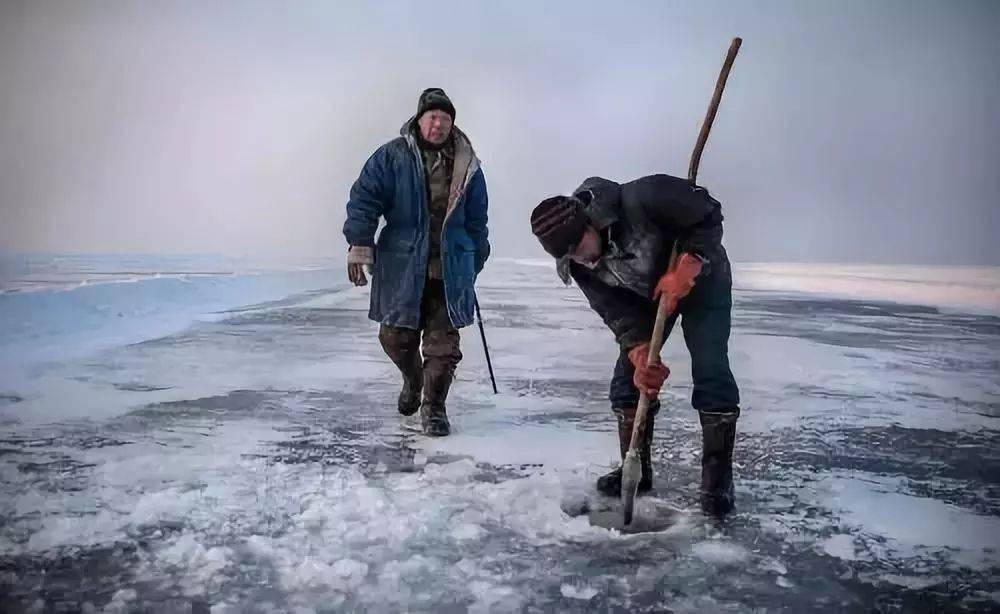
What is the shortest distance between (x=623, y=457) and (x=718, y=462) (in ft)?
0.76

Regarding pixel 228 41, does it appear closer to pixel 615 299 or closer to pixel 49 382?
pixel 49 382

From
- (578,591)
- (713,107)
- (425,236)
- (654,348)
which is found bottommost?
(578,591)

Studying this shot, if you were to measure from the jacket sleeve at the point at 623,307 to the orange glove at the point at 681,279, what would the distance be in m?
0.14

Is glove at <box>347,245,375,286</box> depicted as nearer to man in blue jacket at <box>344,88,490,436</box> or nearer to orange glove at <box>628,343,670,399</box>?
man in blue jacket at <box>344,88,490,436</box>

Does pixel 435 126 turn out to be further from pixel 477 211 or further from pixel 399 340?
pixel 399 340

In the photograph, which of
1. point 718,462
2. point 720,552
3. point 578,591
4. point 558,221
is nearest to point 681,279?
point 558,221

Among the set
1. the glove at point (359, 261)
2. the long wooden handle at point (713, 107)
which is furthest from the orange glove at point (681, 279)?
the glove at point (359, 261)

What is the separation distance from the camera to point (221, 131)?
10.5 feet

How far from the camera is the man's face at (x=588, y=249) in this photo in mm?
1547

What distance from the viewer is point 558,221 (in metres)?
1.49

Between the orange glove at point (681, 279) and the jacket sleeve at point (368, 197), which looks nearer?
the orange glove at point (681, 279)

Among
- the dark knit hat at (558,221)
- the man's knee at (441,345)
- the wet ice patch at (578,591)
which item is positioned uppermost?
the dark knit hat at (558,221)

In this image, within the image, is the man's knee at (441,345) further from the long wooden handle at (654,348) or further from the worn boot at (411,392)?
the long wooden handle at (654,348)

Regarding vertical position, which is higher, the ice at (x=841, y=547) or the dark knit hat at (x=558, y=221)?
the dark knit hat at (x=558, y=221)
